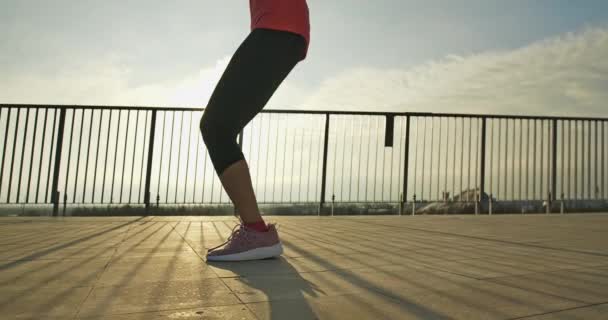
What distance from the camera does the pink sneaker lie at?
6.86 ft

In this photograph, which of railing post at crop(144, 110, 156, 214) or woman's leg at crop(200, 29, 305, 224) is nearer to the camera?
woman's leg at crop(200, 29, 305, 224)

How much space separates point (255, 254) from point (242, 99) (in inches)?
30.5

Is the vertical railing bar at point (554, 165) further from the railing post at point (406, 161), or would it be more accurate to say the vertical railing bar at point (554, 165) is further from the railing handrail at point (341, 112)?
the railing post at point (406, 161)

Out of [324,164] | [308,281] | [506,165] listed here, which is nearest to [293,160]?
[324,164]

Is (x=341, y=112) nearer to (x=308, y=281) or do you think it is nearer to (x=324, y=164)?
(x=324, y=164)

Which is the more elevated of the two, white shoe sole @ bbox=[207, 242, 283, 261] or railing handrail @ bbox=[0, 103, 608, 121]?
railing handrail @ bbox=[0, 103, 608, 121]

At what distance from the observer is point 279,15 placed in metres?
2.13

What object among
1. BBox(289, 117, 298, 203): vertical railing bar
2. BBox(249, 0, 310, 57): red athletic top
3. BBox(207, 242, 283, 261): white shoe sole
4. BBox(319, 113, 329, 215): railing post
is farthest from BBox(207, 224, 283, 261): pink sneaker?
BBox(289, 117, 298, 203): vertical railing bar

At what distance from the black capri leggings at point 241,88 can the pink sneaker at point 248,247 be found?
0.35 m

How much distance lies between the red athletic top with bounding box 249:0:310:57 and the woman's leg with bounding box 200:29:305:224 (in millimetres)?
33

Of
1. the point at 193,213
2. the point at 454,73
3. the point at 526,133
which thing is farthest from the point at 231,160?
the point at 454,73

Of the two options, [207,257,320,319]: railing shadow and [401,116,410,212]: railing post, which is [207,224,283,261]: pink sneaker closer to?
[207,257,320,319]: railing shadow

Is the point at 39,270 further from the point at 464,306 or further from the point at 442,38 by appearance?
the point at 442,38

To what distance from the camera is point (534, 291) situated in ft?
4.81
